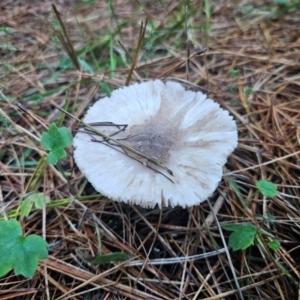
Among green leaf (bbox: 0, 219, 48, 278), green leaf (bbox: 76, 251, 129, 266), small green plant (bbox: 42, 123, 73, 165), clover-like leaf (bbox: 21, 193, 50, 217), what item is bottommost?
green leaf (bbox: 76, 251, 129, 266)

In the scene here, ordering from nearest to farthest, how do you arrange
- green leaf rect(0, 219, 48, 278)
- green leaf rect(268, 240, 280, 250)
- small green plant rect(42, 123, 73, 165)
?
1. green leaf rect(0, 219, 48, 278)
2. green leaf rect(268, 240, 280, 250)
3. small green plant rect(42, 123, 73, 165)

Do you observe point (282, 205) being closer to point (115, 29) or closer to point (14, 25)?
point (115, 29)

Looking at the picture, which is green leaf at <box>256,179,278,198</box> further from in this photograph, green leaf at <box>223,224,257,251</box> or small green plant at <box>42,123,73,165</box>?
small green plant at <box>42,123,73,165</box>

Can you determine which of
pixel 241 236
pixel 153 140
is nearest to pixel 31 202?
pixel 153 140

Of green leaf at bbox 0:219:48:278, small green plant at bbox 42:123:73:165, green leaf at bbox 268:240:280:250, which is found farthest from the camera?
small green plant at bbox 42:123:73:165

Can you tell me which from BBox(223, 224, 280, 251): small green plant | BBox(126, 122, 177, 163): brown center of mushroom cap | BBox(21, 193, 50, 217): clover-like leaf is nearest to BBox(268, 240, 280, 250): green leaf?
BBox(223, 224, 280, 251): small green plant

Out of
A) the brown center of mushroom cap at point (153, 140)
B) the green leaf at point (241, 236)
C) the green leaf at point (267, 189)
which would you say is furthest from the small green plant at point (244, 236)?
the brown center of mushroom cap at point (153, 140)

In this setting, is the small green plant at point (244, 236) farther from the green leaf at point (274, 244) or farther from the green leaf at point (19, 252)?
the green leaf at point (19, 252)
